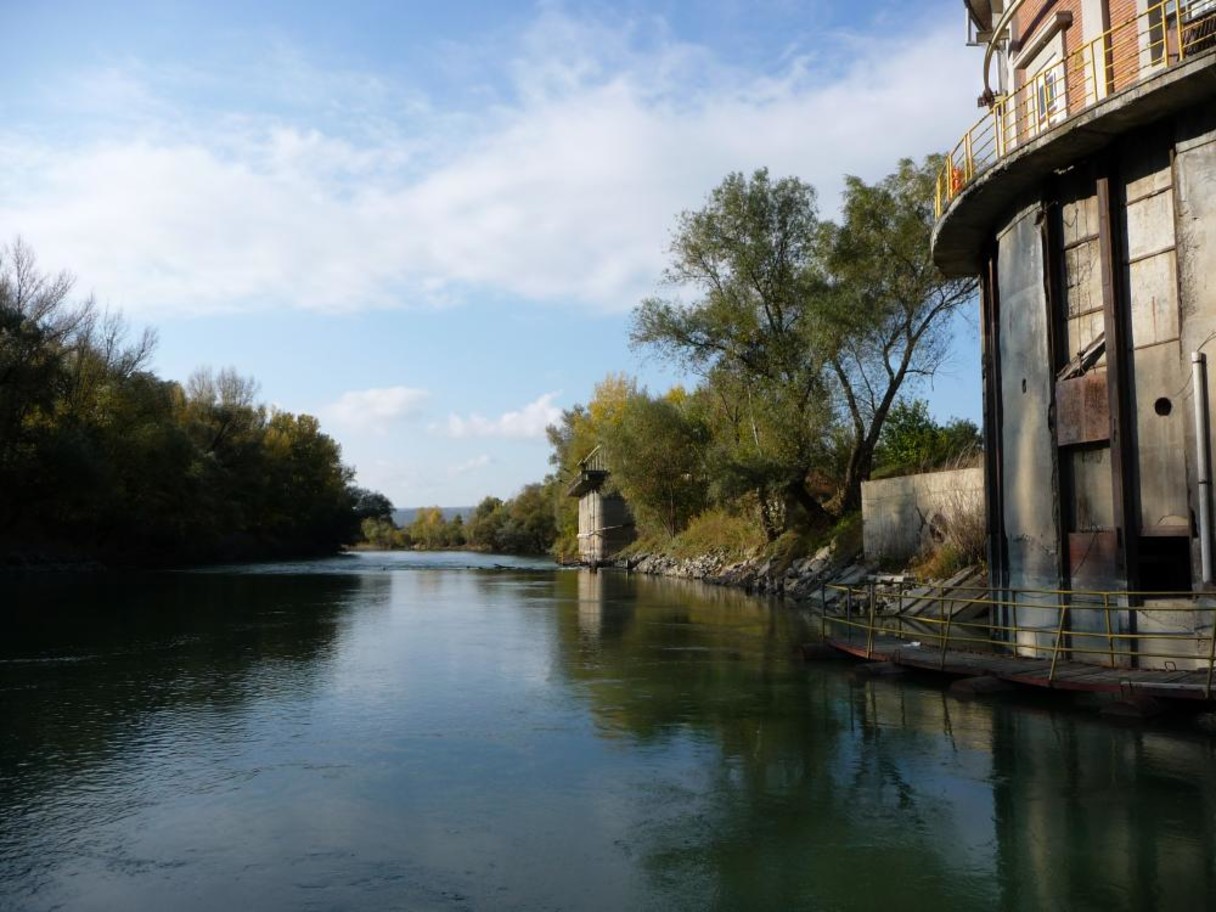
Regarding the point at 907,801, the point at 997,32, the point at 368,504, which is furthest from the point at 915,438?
the point at 368,504

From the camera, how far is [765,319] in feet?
124

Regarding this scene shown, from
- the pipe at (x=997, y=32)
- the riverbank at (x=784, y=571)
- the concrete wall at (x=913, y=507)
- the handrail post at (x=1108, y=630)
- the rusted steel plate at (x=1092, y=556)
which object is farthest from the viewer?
the riverbank at (x=784, y=571)

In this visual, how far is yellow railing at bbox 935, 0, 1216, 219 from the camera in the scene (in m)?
13.1

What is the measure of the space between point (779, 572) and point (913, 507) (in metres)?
9.83

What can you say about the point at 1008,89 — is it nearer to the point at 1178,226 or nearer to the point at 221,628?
the point at 1178,226

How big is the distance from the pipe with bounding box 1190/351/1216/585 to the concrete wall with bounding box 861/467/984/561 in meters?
11.2

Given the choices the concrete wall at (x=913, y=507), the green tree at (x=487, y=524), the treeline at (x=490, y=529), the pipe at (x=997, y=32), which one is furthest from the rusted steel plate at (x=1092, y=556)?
the green tree at (x=487, y=524)

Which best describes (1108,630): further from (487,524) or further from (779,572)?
(487,524)

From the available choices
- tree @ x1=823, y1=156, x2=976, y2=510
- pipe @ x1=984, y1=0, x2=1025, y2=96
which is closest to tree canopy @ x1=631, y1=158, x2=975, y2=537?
tree @ x1=823, y1=156, x2=976, y2=510

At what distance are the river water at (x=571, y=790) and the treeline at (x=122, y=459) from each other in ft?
95.2

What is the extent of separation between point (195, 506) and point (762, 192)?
3959cm

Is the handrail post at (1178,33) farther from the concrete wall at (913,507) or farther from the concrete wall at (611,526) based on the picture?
the concrete wall at (611,526)

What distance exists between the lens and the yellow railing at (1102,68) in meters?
13.1

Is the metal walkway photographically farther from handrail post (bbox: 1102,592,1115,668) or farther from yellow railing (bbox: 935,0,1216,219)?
yellow railing (bbox: 935,0,1216,219)
